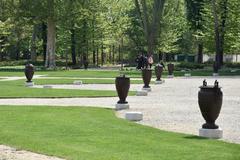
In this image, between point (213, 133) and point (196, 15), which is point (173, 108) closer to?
point (213, 133)

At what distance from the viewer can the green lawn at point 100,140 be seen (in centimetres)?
991

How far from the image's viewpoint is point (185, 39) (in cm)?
8844

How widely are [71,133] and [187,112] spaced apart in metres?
6.46

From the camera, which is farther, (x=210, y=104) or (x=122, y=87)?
(x=122, y=87)

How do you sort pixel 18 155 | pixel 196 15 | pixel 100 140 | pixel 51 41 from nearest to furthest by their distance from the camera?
pixel 18 155, pixel 100 140, pixel 51 41, pixel 196 15

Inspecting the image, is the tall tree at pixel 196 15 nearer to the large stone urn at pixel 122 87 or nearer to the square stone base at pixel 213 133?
the large stone urn at pixel 122 87

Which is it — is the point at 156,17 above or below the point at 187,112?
above

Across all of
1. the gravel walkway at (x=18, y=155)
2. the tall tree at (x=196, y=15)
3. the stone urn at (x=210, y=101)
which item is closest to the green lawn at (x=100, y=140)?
the gravel walkway at (x=18, y=155)

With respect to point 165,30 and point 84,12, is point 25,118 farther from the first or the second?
point 165,30

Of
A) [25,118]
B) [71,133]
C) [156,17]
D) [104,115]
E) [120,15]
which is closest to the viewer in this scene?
[71,133]

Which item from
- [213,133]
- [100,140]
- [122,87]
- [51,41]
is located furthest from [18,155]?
[51,41]

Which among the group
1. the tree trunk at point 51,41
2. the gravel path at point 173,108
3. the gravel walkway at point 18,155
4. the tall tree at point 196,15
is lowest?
the gravel path at point 173,108

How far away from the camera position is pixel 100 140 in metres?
11.4

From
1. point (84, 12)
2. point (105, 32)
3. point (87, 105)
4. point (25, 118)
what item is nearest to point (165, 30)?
point (105, 32)
